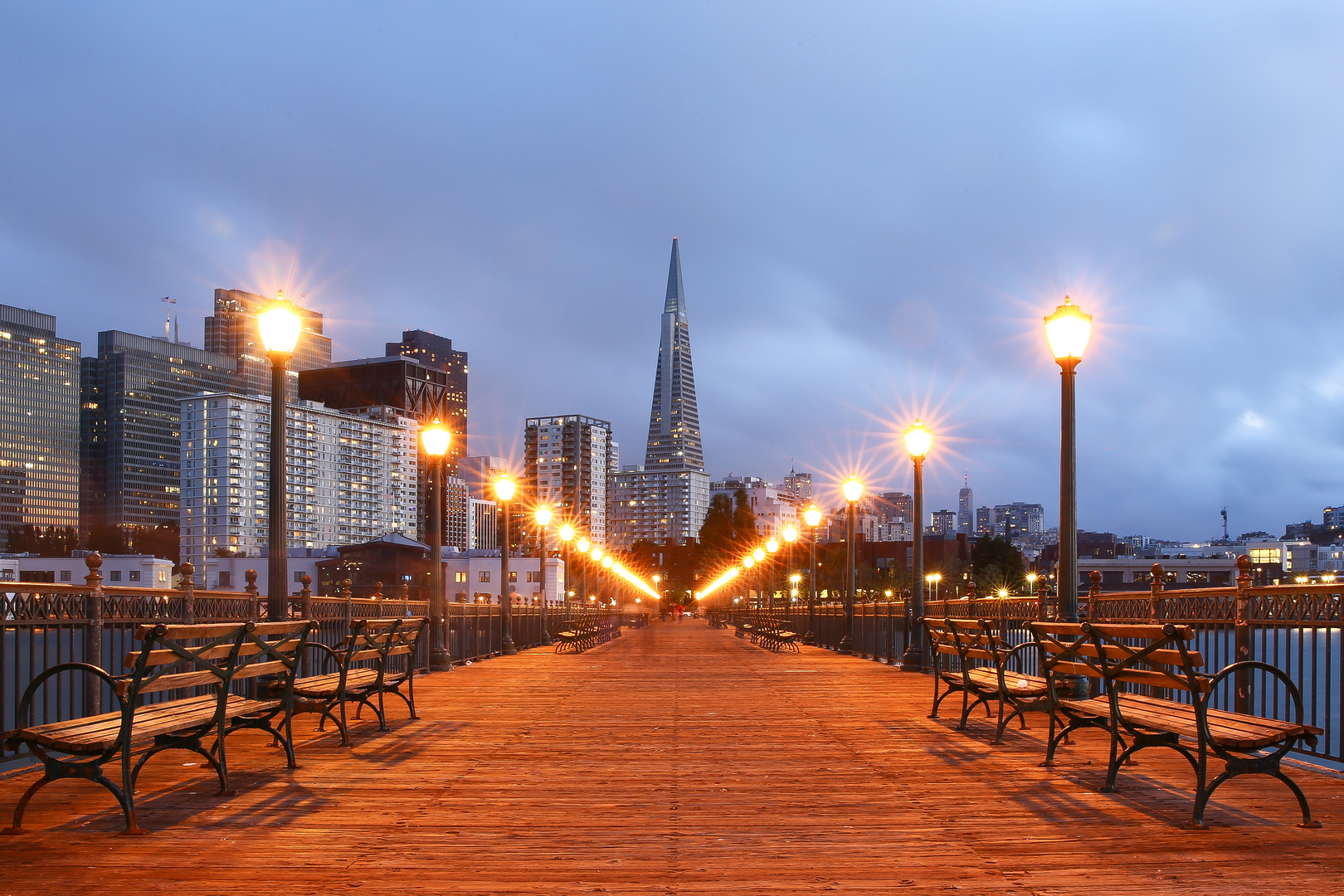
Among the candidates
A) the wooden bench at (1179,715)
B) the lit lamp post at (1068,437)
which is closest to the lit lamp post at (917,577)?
the lit lamp post at (1068,437)

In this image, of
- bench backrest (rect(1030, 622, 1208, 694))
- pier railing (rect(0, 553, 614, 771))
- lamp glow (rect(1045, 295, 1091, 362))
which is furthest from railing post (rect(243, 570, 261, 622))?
lamp glow (rect(1045, 295, 1091, 362))

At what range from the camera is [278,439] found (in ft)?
34.4

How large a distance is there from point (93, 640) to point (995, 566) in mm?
120379

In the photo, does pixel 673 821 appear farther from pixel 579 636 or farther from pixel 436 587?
pixel 579 636

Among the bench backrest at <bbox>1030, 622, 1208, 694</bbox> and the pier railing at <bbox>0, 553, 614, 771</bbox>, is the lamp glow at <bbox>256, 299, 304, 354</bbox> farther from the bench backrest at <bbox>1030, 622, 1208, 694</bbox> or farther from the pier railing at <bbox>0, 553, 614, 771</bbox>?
the bench backrest at <bbox>1030, 622, 1208, 694</bbox>

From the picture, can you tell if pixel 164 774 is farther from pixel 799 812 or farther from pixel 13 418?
pixel 13 418

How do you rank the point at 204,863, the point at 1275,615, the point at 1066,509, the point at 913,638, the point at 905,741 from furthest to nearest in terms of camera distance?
the point at 913,638
the point at 1066,509
the point at 905,741
the point at 1275,615
the point at 204,863

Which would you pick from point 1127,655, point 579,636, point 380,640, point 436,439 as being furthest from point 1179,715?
point 579,636

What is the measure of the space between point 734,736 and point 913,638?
9.51m

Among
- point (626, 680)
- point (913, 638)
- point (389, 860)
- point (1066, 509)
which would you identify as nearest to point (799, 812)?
point (389, 860)

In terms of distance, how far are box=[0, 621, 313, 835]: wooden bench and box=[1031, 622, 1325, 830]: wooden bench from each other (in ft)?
17.7

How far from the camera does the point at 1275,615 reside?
8125 millimetres

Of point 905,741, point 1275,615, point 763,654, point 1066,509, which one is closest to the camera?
point 1275,615

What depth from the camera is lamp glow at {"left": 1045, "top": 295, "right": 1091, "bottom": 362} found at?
10797 millimetres
